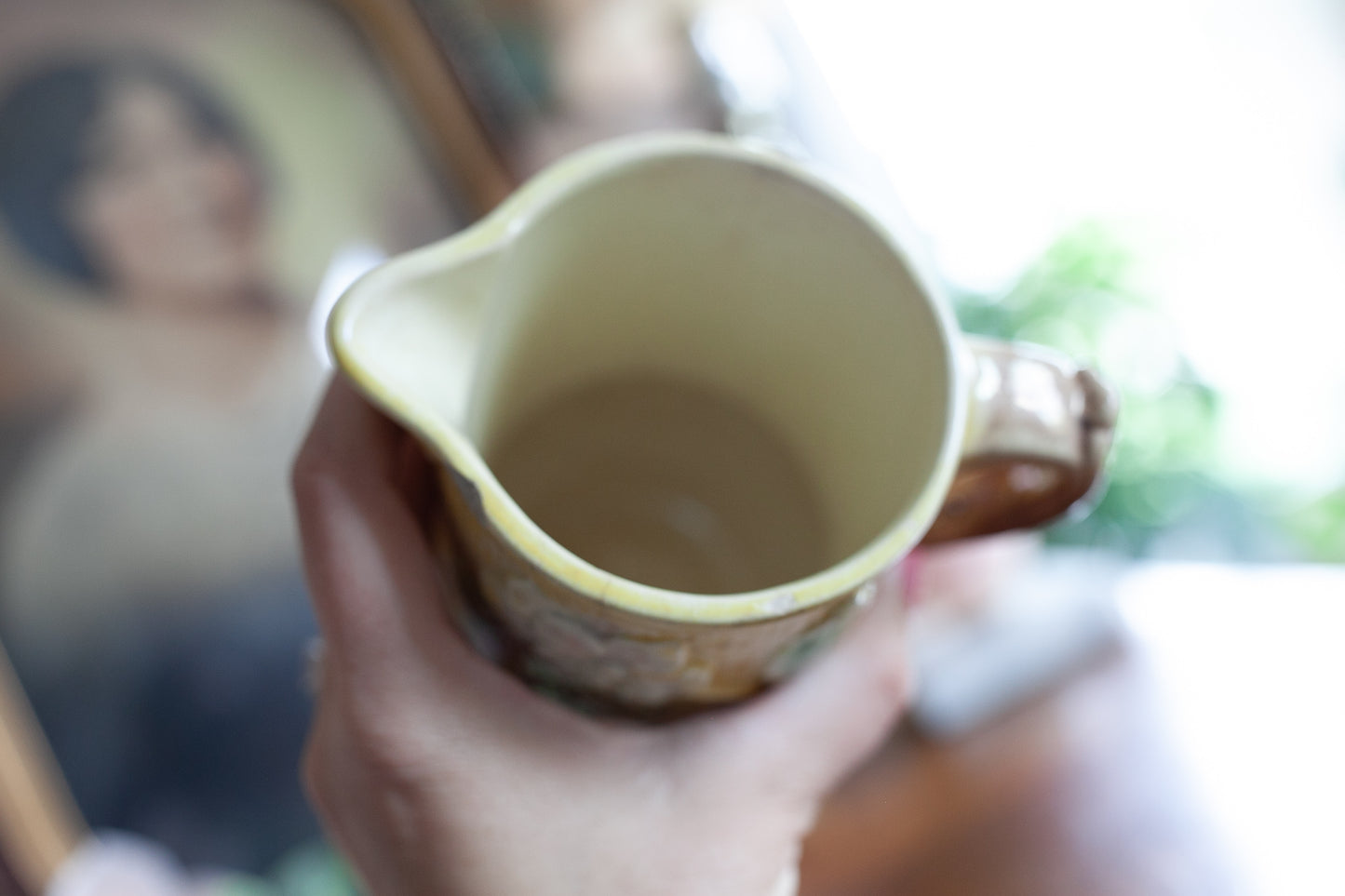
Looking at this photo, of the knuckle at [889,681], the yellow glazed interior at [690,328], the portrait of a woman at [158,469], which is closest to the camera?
the yellow glazed interior at [690,328]

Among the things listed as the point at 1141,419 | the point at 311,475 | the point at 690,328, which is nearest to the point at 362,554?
the point at 311,475

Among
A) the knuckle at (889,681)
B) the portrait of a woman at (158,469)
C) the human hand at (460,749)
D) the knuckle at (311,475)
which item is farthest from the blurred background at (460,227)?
the knuckle at (311,475)

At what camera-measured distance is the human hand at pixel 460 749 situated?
338 mm

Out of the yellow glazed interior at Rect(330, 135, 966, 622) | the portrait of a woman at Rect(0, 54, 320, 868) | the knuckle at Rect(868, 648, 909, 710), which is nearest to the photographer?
the yellow glazed interior at Rect(330, 135, 966, 622)

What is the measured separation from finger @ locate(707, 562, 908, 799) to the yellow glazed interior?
0.05 meters

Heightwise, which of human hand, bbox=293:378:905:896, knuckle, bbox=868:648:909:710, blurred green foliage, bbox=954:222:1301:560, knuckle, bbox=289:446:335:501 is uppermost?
knuckle, bbox=289:446:335:501

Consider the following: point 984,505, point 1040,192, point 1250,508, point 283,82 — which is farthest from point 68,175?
point 1250,508

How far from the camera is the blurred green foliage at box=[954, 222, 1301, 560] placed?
661 millimetres

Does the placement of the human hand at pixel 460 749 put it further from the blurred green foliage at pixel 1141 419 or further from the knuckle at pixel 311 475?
the blurred green foliage at pixel 1141 419

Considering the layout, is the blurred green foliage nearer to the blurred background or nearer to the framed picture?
the blurred background

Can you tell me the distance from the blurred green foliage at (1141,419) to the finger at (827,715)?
276mm

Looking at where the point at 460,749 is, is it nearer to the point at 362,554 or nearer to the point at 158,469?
the point at 362,554

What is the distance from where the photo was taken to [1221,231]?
0.81 metres

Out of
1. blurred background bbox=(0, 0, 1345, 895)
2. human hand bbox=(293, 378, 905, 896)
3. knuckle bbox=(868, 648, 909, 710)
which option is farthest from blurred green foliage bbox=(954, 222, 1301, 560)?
human hand bbox=(293, 378, 905, 896)
